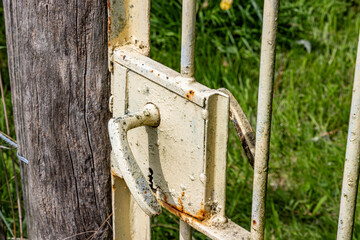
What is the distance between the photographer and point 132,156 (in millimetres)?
1104

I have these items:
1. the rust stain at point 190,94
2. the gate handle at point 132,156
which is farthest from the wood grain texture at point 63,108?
the rust stain at point 190,94

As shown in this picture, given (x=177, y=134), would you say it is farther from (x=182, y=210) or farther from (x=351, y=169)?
(x=351, y=169)

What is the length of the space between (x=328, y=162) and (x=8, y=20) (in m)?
1.84

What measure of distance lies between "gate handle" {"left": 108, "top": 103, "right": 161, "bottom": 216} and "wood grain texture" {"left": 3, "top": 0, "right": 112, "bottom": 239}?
24 cm

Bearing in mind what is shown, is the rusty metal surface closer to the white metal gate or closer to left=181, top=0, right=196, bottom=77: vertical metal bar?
the white metal gate

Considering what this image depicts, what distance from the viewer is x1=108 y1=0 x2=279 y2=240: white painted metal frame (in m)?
0.97

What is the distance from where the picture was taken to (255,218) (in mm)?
1050

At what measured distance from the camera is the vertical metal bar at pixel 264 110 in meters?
0.92

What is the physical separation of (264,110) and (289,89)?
7.53 ft

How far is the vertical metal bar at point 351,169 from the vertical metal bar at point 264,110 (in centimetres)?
15

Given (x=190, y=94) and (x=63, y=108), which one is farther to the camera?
(x=63, y=108)

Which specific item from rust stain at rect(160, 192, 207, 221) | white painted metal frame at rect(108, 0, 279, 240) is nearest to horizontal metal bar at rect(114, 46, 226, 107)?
white painted metal frame at rect(108, 0, 279, 240)

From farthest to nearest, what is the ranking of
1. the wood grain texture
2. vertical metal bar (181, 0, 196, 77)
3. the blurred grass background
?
the blurred grass background → the wood grain texture → vertical metal bar (181, 0, 196, 77)

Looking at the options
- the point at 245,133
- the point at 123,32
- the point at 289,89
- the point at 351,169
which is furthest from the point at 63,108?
the point at 289,89
